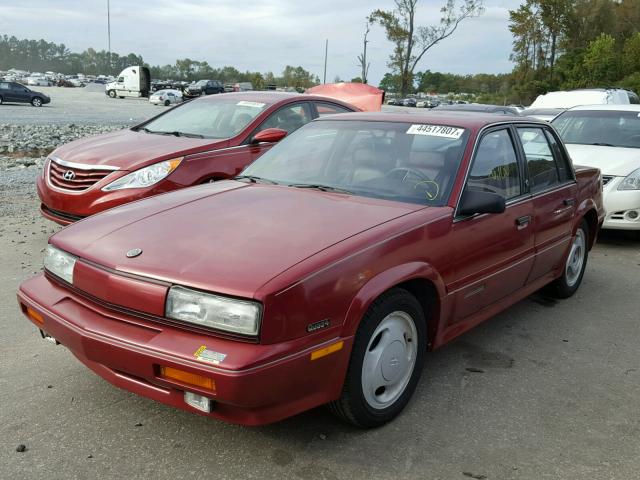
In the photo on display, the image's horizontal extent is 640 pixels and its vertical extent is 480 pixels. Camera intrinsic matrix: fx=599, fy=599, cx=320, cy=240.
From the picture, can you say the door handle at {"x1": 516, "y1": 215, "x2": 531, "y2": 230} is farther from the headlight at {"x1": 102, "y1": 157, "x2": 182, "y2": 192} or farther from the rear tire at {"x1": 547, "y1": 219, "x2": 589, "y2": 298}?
the headlight at {"x1": 102, "y1": 157, "x2": 182, "y2": 192}

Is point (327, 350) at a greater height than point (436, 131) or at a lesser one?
lesser

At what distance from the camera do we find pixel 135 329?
8.36 feet

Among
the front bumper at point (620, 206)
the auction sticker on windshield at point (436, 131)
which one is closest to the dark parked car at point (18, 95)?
the front bumper at point (620, 206)

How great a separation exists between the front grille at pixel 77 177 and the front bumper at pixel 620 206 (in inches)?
209

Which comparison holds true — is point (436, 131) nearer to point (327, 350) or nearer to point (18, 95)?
point (327, 350)

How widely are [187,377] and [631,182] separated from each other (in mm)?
6098

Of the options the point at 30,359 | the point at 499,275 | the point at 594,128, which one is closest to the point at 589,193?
the point at 499,275

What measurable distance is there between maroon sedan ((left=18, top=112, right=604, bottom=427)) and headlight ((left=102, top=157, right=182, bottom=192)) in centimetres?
171

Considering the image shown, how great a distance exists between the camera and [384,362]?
2.88m

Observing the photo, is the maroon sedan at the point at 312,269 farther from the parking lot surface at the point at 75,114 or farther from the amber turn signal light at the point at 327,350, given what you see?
the parking lot surface at the point at 75,114

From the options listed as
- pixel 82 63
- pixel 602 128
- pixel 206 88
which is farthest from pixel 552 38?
pixel 82 63

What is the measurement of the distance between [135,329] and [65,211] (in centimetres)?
339

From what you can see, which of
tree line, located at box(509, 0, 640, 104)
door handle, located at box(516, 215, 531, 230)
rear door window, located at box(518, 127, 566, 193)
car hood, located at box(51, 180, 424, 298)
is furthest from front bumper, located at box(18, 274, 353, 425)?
tree line, located at box(509, 0, 640, 104)

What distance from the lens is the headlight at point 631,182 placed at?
674 cm
